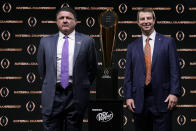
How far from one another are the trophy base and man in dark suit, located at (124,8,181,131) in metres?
0.15

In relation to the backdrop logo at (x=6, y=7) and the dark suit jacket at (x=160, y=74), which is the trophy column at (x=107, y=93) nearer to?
the dark suit jacket at (x=160, y=74)

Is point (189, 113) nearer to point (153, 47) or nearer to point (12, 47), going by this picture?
point (153, 47)

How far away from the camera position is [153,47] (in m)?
2.79

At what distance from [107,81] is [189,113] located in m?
2.28

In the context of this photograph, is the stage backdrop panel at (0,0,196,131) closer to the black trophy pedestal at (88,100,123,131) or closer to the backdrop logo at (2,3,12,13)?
the backdrop logo at (2,3,12,13)

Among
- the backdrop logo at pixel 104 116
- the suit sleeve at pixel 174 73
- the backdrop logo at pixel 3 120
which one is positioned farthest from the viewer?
→ the backdrop logo at pixel 3 120

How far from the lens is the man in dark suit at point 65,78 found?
2.67 meters

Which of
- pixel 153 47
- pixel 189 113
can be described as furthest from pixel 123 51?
pixel 153 47

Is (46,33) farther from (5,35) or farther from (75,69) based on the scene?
(75,69)

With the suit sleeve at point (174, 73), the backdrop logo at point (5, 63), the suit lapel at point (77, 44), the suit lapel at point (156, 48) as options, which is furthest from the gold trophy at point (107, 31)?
the backdrop logo at point (5, 63)

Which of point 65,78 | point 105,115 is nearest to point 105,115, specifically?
point 105,115

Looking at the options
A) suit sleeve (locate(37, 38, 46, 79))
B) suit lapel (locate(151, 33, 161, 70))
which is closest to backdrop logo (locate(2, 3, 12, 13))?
suit sleeve (locate(37, 38, 46, 79))

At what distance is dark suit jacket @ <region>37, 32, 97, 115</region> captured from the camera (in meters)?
2.68

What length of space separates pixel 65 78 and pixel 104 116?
50 centimetres
